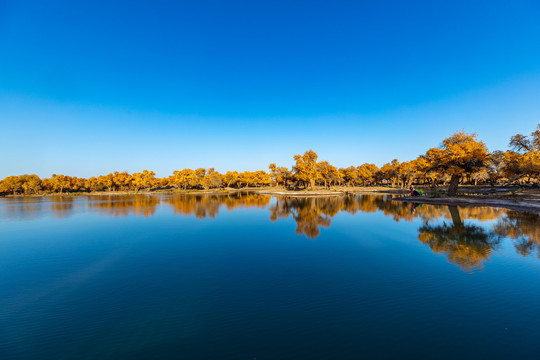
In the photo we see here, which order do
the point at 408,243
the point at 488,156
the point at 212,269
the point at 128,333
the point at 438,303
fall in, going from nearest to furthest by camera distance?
the point at 128,333 → the point at 438,303 → the point at 212,269 → the point at 408,243 → the point at 488,156

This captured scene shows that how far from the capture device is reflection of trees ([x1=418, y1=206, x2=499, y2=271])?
39.7 ft

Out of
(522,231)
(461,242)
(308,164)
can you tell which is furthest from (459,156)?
(308,164)

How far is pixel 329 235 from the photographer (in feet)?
61.0

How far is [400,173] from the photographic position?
8719 centimetres

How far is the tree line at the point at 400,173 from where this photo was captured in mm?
37156

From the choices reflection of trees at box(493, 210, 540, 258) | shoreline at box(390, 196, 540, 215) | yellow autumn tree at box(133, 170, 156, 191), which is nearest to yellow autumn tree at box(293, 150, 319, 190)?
shoreline at box(390, 196, 540, 215)

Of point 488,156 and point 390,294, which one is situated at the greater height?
point 488,156

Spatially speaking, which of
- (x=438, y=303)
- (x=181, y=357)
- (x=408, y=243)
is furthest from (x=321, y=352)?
(x=408, y=243)

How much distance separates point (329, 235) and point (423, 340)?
12.6 meters

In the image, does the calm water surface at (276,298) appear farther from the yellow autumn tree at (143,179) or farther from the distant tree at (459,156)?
the yellow autumn tree at (143,179)

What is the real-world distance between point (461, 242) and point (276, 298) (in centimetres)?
1384

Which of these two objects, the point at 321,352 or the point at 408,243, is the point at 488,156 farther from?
the point at 321,352

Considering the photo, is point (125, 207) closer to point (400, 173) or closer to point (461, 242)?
point (461, 242)

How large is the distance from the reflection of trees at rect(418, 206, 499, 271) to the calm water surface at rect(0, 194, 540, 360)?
0.37 ft
